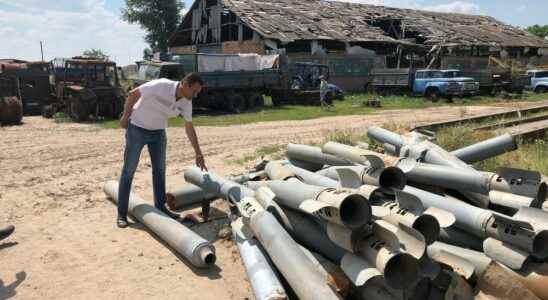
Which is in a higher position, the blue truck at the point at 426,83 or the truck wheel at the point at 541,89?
the blue truck at the point at 426,83

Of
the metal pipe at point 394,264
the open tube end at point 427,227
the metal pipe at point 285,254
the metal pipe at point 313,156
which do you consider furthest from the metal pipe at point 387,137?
the metal pipe at point 394,264

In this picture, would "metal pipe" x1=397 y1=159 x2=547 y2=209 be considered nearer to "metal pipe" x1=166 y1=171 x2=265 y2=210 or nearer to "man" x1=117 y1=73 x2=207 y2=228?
"man" x1=117 y1=73 x2=207 y2=228

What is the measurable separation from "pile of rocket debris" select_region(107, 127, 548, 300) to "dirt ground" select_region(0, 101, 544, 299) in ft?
1.03

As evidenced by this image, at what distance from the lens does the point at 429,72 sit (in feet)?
83.5

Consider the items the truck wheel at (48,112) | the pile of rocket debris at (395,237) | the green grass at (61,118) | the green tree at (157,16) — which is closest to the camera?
the pile of rocket debris at (395,237)

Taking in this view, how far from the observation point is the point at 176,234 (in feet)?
15.2

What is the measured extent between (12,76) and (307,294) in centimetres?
1781

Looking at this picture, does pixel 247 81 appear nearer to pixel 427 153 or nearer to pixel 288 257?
pixel 427 153

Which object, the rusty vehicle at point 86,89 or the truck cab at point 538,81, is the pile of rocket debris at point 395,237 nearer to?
the rusty vehicle at point 86,89

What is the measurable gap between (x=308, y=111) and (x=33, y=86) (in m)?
10.7

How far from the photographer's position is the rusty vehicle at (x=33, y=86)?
60.5ft

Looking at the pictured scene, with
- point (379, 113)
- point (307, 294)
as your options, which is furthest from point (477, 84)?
point (307, 294)

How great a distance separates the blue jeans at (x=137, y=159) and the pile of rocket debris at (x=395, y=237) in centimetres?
123

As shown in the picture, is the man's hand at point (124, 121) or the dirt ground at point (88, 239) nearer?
the dirt ground at point (88, 239)
